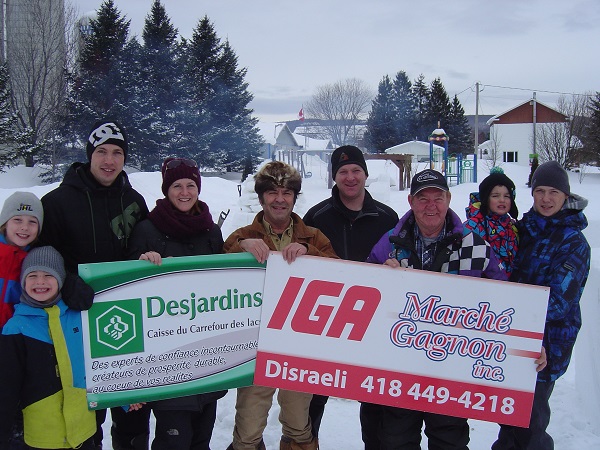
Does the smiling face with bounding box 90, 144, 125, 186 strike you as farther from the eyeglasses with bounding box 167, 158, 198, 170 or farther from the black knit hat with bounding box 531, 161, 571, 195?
the black knit hat with bounding box 531, 161, 571, 195

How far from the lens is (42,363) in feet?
9.17

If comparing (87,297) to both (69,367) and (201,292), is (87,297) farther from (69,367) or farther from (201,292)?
(201,292)

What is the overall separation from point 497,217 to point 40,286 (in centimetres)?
306

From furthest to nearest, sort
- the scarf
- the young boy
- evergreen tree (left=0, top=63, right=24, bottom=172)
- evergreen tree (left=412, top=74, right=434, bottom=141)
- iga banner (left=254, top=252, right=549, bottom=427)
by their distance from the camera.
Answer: evergreen tree (left=412, top=74, right=434, bottom=141) < evergreen tree (left=0, top=63, right=24, bottom=172) < the scarf < iga banner (left=254, top=252, right=549, bottom=427) < the young boy

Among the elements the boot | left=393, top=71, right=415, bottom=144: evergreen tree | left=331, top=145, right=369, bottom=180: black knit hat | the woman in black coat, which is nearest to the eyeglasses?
the woman in black coat

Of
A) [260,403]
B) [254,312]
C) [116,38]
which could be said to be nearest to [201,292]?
[254,312]

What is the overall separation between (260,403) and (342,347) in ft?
2.40

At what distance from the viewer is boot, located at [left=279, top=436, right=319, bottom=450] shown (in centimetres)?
355

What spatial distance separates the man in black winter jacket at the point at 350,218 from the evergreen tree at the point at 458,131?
57.6m

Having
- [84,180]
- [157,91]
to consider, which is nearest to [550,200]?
[84,180]

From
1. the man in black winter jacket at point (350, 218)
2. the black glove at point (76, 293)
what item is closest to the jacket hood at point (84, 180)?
the black glove at point (76, 293)

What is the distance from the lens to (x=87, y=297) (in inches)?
A: 115

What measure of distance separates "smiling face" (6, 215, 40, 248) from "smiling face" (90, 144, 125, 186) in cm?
50

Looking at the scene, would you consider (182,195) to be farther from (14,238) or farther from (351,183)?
(351,183)
